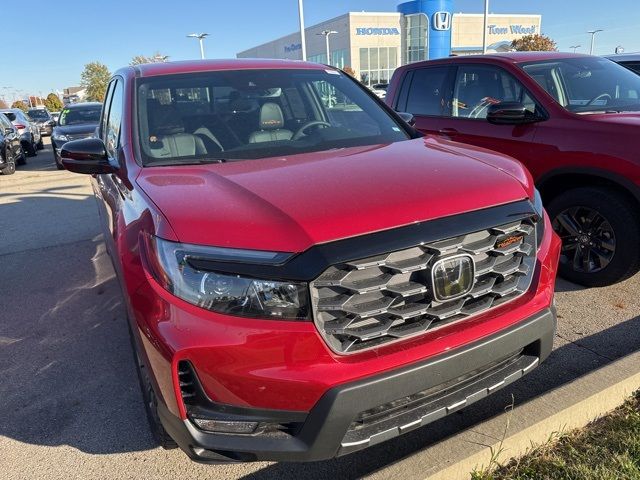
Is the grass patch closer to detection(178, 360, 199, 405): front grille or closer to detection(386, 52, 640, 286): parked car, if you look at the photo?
detection(178, 360, 199, 405): front grille

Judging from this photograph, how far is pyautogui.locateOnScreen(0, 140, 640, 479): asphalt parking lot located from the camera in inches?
90.8

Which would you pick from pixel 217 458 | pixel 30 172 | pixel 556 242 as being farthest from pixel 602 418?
pixel 30 172

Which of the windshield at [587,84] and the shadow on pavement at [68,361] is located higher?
the windshield at [587,84]

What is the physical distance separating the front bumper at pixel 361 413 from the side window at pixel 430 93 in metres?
3.61

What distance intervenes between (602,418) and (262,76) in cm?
276

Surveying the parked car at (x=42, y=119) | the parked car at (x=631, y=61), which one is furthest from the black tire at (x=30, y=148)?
the parked car at (x=631, y=61)

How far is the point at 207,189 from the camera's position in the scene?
6.91 ft

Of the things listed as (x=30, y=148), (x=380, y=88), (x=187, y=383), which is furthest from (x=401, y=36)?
A: (x=187, y=383)

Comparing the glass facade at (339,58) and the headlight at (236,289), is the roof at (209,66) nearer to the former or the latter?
the headlight at (236,289)

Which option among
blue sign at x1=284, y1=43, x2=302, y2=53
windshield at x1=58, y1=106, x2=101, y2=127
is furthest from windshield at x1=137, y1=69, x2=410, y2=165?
blue sign at x1=284, y1=43, x2=302, y2=53

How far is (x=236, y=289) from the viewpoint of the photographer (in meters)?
1.70

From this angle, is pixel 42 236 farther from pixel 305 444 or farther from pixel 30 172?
pixel 30 172

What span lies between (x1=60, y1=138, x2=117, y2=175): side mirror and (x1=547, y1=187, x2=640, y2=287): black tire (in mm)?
3268

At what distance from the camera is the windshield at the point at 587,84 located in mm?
4129
